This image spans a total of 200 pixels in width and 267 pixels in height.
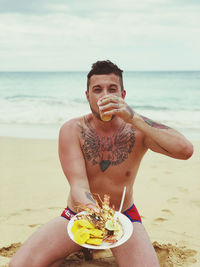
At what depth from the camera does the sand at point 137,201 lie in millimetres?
3355

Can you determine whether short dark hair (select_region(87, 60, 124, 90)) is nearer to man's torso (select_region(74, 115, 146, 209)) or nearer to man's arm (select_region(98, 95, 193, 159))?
man's arm (select_region(98, 95, 193, 159))

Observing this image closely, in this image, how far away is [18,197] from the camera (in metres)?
4.82

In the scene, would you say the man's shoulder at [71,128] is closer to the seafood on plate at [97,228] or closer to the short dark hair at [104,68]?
the short dark hair at [104,68]

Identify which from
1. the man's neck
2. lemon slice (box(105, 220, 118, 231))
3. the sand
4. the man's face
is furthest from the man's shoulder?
the sand

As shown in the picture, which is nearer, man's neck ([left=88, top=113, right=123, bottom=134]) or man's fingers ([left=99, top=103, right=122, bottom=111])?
man's fingers ([left=99, top=103, right=122, bottom=111])

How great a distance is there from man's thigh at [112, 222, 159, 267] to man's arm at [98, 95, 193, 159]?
762mm

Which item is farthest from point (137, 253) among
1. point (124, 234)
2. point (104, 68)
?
point (104, 68)

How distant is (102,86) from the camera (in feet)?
9.20

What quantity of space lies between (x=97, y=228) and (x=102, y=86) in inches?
48.2

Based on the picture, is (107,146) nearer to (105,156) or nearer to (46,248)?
(105,156)

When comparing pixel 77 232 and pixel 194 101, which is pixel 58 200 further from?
pixel 194 101

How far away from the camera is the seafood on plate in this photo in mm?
2100

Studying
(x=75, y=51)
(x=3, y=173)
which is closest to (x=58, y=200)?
(x=3, y=173)

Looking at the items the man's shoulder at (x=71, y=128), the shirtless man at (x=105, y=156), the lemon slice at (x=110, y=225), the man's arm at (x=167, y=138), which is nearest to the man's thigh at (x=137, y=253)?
the shirtless man at (x=105, y=156)
